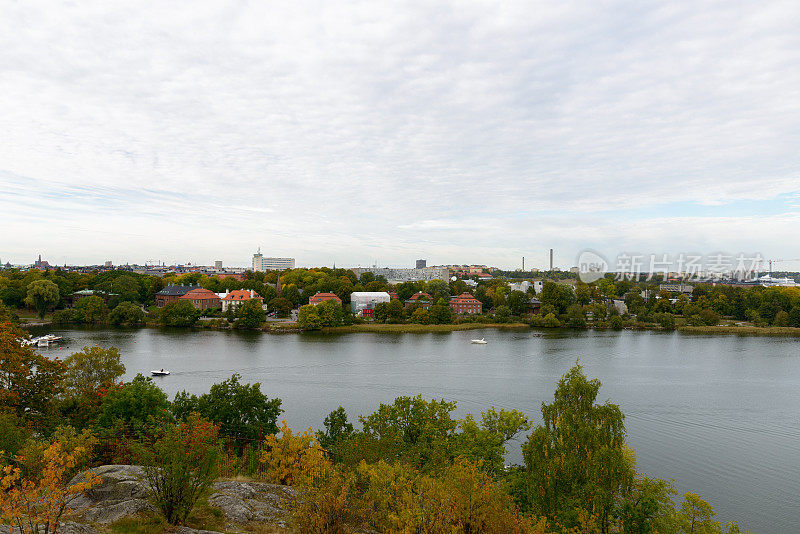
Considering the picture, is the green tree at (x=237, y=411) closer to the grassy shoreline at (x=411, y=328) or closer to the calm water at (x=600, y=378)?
the calm water at (x=600, y=378)

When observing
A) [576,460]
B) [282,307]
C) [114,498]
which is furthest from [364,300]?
[114,498]

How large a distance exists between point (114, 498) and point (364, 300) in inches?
1327

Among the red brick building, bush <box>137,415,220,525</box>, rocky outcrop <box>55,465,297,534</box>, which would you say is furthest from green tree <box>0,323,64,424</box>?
the red brick building

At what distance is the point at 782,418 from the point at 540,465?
1005 centimetres

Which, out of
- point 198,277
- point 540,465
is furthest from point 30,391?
point 198,277

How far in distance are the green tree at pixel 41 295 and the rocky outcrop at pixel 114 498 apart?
3320cm

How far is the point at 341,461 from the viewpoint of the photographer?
274 inches

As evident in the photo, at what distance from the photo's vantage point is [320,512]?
12.3ft

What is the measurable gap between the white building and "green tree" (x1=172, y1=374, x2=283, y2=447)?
27.7 m

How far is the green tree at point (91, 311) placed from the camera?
3059cm

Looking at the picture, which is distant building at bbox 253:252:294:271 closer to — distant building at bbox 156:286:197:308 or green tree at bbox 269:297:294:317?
distant building at bbox 156:286:197:308

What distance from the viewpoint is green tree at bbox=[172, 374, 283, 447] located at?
8656mm

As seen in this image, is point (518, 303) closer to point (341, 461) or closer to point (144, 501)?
point (341, 461)

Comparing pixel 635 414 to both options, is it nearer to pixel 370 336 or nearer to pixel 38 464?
pixel 38 464
